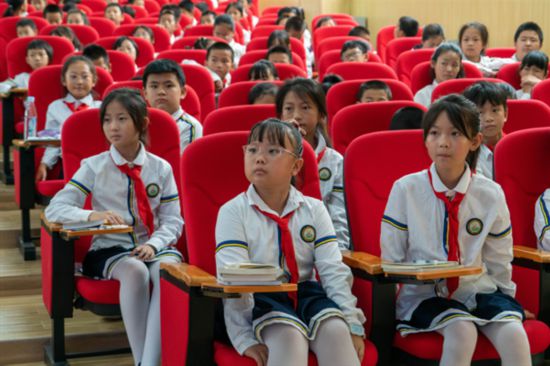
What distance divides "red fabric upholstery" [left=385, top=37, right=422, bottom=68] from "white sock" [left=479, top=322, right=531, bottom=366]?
3.82 metres

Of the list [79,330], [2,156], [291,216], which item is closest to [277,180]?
[291,216]

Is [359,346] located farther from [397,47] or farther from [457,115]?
[397,47]

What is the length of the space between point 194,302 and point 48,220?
2.16 ft

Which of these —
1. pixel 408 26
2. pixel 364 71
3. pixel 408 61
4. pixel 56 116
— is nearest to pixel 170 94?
pixel 56 116

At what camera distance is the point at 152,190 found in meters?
2.61

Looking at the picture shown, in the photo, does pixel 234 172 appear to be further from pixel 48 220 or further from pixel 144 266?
pixel 48 220

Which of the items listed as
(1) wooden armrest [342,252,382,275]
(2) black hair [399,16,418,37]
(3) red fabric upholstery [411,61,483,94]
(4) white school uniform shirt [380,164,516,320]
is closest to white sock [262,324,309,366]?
(1) wooden armrest [342,252,382,275]

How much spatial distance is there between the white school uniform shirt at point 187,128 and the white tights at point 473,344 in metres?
1.40

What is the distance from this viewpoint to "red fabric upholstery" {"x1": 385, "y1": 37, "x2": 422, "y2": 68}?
19.1ft

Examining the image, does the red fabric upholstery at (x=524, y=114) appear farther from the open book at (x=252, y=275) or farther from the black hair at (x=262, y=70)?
the open book at (x=252, y=275)

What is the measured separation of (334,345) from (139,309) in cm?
62

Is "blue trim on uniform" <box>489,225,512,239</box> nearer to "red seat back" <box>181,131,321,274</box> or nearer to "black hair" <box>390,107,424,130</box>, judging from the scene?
"red seat back" <box>181,131,321,274</box>

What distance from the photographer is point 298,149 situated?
2.21m

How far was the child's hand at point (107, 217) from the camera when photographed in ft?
7.92
